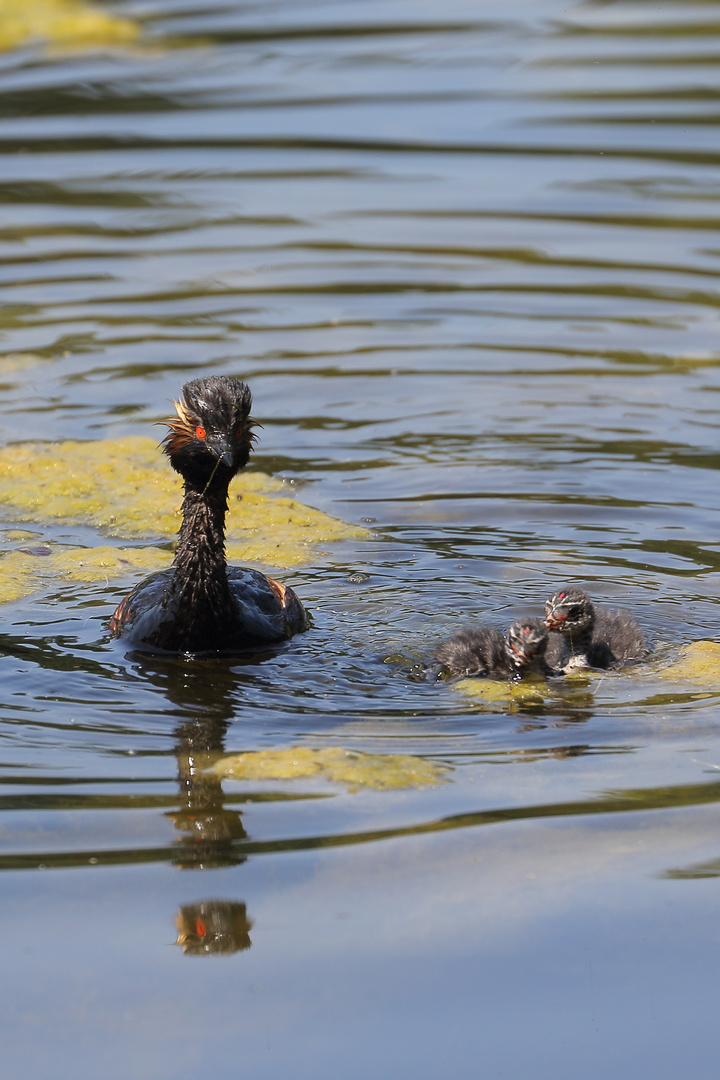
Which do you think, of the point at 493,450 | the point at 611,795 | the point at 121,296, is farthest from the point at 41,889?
the point at 121,296

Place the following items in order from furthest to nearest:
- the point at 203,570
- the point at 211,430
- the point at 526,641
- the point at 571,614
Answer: the point at 203,570 → the point at 211,430 → the point at 571,614 → the point at 526,641

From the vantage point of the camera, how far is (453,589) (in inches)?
311

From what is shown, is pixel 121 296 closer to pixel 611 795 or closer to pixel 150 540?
pixel 150 540

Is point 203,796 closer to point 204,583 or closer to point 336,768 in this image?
point 336,768

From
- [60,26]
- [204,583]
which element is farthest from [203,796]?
[60,26]

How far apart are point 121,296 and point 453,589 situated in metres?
6.52

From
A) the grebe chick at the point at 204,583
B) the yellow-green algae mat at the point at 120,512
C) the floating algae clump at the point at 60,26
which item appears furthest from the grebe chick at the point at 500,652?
the floating algae clump at the point at 60,26

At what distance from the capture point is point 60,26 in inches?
853

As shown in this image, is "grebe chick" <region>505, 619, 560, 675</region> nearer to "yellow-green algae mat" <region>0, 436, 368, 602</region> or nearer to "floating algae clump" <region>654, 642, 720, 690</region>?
"floating algae clump" <region>654, 642, 720, 690</region>

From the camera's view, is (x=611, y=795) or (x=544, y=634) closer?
(x=611, y=795)

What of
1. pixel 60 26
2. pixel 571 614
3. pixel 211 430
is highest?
pixel 60 26

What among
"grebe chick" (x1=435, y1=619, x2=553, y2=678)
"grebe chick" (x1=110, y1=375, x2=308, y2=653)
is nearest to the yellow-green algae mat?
"grebe chick" (x1=110, y1=375, x2=308, y2=653)

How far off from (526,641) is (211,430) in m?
1.76

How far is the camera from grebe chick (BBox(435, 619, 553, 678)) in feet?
21.9
